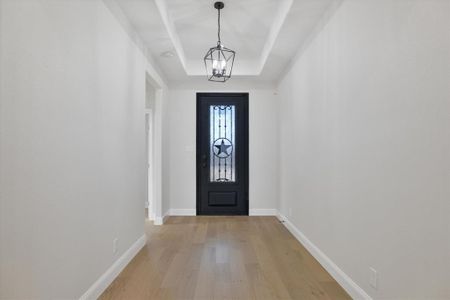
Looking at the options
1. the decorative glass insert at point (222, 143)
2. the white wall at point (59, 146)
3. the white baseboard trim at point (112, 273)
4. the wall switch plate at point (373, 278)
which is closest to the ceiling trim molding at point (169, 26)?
the white wall at point (59, 146)

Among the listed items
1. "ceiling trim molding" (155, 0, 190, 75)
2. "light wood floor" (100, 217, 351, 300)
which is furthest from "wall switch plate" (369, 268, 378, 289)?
"ceiling trim molding" (155, 0, 190, 75)

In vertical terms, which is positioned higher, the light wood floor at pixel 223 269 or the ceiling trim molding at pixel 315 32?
the ceiling trim molding at pixel 315 32

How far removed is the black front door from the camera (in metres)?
5.44

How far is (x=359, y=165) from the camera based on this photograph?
2094 millimetres

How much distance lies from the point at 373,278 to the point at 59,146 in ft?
6.96

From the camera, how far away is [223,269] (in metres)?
2.75

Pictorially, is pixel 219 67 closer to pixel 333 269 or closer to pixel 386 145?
pixel 386 145

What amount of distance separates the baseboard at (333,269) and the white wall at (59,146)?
1.92m

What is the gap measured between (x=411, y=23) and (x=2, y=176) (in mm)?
2125

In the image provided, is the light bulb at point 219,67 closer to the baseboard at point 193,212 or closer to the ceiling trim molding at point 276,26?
the ceiling trim molding at point 276,26

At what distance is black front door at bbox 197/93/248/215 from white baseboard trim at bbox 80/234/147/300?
2185 millimetres

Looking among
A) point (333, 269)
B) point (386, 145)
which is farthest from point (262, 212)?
point (386, 145)

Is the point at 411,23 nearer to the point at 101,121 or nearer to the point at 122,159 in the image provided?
the point at 101,121

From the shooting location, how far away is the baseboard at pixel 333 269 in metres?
2.08
